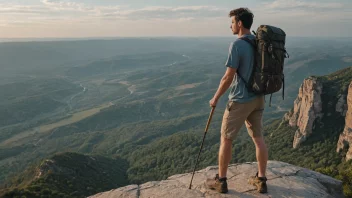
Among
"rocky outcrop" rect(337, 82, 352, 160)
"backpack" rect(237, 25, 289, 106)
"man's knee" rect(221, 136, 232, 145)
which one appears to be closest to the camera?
"backpack" rect(237, 25, 289, 106)

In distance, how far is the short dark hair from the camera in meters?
7.01

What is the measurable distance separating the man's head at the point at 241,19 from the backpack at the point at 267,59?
0.93 feet

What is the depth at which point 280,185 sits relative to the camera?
8.27 metres

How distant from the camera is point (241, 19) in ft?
23.3

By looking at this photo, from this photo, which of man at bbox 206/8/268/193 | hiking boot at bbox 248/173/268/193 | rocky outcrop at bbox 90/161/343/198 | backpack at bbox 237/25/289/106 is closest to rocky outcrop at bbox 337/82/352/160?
rocky outcrop at bbox 90/161/343/198

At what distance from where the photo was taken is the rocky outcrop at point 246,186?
26.1 feet

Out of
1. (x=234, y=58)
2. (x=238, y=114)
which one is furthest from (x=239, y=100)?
(x=234, y=58)

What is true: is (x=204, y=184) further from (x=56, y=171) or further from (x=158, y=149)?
(x=158, y=149)

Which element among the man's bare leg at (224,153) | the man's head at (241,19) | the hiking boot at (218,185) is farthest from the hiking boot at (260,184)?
the man's head at (241,19)

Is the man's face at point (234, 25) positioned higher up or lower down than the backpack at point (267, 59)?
higher up

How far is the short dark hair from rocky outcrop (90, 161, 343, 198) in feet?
13.4

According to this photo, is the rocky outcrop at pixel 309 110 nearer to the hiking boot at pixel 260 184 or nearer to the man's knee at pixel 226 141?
the hiking boot at pixel 260 184

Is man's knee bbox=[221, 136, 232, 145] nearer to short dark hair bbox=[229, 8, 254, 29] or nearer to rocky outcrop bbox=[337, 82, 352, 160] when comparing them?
short dark hair bbox=[229, 8, 254, 29]

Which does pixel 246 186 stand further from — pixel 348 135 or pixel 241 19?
pixel 348 135
